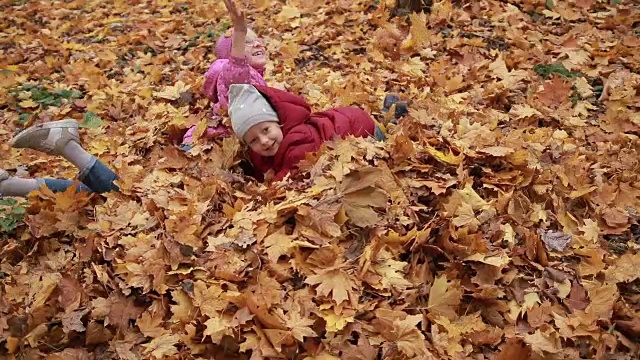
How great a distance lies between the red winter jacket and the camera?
331 centimetres

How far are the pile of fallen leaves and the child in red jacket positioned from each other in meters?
0.20

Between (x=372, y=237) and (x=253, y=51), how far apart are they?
6.51 feet

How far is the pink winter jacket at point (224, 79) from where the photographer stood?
3.83 m

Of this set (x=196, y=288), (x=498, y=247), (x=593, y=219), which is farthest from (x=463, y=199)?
(x=196, y=288)

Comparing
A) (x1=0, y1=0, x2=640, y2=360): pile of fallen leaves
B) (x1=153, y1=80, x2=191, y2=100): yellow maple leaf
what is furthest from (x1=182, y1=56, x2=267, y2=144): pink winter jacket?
(x1=153, y1=80, x2=191, y2=100): yellow maple leaf

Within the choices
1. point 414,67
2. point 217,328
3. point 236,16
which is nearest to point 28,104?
point 236,16

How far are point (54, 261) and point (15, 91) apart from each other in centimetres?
305

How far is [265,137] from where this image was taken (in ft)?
10.9

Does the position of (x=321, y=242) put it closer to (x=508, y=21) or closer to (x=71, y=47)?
(x=508, y=21)

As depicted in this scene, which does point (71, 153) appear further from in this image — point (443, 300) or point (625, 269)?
point (625, 269)

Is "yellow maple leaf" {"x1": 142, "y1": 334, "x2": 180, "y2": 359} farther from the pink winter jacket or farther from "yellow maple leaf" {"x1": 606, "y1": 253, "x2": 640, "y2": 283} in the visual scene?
"yellow maple leaf" {"x1": 606, "y1": 253, "x2": 640, "y2": 283}

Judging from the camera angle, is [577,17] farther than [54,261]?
Yes

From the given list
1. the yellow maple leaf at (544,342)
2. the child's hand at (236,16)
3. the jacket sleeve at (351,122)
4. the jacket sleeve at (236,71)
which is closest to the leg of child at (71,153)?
the jacket sleeve at (236,71)

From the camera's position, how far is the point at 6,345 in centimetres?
256
